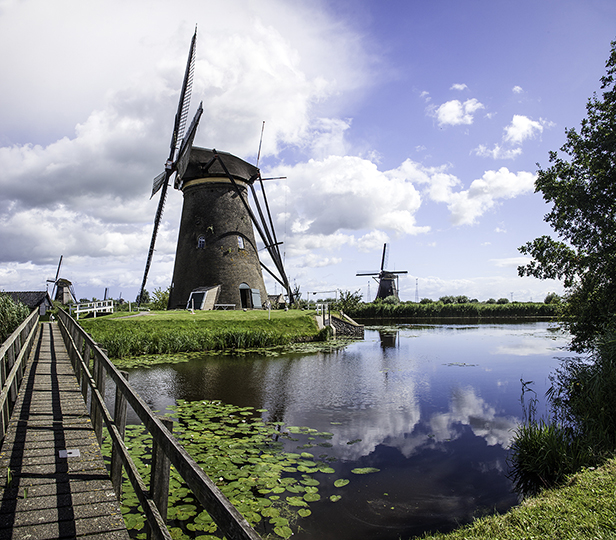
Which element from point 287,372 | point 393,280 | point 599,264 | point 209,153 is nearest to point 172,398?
point 287,372

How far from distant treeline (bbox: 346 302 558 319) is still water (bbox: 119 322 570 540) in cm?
2807

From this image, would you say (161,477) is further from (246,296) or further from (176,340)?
(246,296)

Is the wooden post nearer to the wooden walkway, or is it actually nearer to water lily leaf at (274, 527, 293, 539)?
the wooden walkway

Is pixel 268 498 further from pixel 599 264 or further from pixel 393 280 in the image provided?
pixel 393 280

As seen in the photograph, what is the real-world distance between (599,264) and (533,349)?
8.65 m

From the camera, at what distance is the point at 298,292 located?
29.8m

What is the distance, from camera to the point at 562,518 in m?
3.24

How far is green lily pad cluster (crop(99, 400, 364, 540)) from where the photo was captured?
11.9ft

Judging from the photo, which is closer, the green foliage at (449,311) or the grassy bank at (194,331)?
the grassy bank at (194,331)

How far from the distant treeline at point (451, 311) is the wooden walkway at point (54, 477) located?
39.8 m

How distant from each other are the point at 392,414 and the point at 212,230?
16.1 m

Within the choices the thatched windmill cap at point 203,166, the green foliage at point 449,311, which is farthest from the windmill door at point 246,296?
the green foliage at point 449,311

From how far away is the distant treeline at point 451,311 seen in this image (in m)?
44.1

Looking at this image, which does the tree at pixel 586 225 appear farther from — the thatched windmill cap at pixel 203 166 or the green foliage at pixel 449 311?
the green foliage at pixel 449 311
